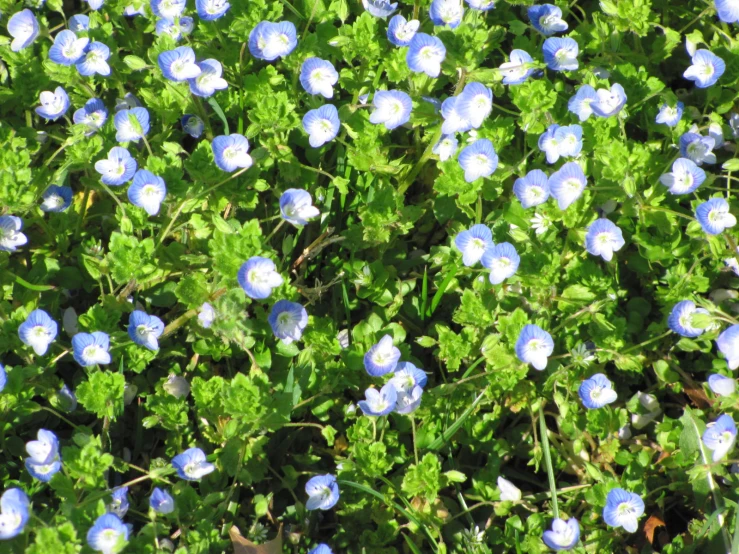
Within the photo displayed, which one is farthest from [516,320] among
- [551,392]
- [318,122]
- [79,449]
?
[79,449]

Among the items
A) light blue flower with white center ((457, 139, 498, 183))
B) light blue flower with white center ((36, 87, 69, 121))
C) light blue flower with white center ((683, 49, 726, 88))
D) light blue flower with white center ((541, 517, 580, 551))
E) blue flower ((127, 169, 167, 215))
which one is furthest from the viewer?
light blue flower with white center ((683, 49, 726, 88))

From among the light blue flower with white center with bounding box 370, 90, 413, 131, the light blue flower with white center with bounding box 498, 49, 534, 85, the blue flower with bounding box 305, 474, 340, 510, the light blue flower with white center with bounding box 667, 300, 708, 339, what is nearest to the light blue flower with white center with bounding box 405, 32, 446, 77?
the light blue flower with white center with bounding box 370, 90, 413, 131

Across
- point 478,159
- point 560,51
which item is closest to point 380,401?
point 478,159

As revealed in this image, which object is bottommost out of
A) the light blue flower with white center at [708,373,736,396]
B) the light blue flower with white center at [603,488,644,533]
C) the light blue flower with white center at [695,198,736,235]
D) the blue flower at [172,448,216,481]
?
the light blue flower with white center at [603,488,644,533]

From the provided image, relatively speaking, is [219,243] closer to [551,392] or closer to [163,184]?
[163,184]

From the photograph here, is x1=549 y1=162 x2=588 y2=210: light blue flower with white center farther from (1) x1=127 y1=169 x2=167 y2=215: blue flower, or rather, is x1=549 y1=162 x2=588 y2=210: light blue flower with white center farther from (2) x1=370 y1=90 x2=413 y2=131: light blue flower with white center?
(1) x1=127 y1=169 x2=167 y2=215: blue flower
